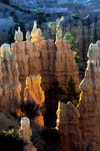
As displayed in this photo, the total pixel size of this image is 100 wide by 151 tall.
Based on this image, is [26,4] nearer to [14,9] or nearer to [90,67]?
[14,9]

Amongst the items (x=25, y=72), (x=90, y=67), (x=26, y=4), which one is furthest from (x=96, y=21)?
(x=26, y=4)

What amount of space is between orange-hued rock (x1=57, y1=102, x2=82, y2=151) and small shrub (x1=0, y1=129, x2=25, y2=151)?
3.94 m

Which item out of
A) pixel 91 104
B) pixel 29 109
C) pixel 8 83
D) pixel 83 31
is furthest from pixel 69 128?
pixel 83 31

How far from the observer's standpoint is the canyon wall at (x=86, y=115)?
13.9 metres

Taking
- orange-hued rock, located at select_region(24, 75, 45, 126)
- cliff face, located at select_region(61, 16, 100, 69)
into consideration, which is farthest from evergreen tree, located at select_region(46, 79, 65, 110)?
cliff face, located at select_region(61, 16, 100, 69)

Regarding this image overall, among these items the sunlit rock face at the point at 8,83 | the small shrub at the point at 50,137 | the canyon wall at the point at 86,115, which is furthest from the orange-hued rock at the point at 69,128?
the sunlit rock face at the point at 8,83

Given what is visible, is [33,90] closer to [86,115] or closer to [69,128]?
[69,128]

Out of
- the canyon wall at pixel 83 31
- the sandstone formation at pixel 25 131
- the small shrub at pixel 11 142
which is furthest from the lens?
the canyon wall at pixel 83 31

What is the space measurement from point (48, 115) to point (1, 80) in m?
8.36

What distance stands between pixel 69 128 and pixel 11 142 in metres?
4.52

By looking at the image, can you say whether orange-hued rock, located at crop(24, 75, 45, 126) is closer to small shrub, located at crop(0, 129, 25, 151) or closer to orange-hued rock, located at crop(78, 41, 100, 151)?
orange-hued rock, located at crop(78, 41, 100, 151)

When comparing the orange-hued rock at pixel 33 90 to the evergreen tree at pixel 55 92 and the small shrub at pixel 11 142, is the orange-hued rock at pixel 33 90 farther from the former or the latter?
the small shrub at pixel 11 142

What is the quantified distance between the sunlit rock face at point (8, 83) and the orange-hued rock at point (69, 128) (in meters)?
3.59

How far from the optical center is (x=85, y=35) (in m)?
37.6
